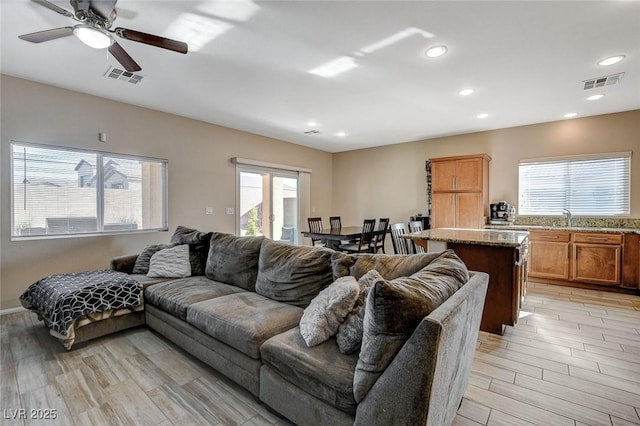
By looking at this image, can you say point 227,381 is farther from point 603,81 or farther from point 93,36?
point 603,81

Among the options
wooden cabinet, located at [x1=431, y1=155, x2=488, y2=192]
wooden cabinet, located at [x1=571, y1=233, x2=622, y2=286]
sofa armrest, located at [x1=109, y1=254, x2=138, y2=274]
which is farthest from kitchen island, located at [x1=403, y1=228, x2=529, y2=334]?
sofa armrest, located at [x1=109, y1=254, x2=138, y2=274]

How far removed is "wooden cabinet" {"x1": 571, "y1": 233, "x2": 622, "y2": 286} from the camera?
4.14 metres

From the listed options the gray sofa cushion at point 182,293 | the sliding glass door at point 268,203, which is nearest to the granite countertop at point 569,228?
the sliding glass door at point 268,203

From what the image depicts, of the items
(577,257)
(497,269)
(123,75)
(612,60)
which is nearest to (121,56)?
(123,75)

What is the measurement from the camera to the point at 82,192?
12.5ft

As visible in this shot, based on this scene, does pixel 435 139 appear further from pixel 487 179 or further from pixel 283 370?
pixel 283 370

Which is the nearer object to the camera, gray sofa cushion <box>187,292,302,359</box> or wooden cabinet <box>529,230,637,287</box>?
gray sofa cushion <box>187,292,302,359</box>

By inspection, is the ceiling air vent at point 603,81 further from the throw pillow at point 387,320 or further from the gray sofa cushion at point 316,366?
the gray sofa cushion at point 316,366

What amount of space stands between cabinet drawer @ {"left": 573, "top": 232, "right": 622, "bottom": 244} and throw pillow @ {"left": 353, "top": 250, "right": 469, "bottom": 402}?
4390 millimetres

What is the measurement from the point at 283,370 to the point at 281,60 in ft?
8.94

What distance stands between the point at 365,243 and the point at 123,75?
394 cm

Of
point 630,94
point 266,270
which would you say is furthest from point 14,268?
point 630,94

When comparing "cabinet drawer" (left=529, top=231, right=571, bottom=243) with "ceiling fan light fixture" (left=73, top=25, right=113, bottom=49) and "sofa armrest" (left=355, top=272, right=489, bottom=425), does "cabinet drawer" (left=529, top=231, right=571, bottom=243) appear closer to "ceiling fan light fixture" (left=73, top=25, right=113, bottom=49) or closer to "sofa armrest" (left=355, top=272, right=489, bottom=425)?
"sofa armrest" (left=355, top=272, right=489, bottom=425)

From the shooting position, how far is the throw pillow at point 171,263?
3.23m
